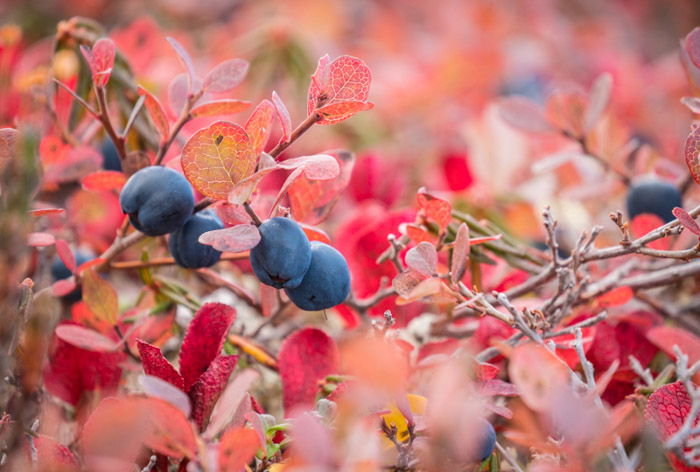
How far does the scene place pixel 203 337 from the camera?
17.2 inches

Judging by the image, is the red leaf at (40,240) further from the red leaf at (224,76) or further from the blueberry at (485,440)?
the blueberry at (485,440)

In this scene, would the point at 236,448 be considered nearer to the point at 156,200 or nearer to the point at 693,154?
the point at 156,200

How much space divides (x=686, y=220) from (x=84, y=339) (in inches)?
15.9

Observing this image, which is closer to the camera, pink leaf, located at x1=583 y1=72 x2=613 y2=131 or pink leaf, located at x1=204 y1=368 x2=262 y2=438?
pink leaf, located at x1=204 y1=368 x2=262 y2=438

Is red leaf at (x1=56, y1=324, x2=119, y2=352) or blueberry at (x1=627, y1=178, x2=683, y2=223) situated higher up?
blueberry at (x1=627, y1=178, x2=683, y2=223)

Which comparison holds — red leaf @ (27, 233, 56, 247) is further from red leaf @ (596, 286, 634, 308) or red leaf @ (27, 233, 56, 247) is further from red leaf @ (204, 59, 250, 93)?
red leaf @ (596, 286, 634, 308)

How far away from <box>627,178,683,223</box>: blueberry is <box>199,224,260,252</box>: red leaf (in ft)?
1.21

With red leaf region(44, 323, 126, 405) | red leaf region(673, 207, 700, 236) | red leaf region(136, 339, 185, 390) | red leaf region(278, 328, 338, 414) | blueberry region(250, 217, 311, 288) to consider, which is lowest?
red leaf region(44, 323, 126, 405)

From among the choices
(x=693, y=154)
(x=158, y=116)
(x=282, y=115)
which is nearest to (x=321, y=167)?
(x=282, y=115)

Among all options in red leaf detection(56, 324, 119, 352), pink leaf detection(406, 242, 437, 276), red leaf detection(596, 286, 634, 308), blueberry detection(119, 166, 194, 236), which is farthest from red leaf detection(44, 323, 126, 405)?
red leaf detection(596, 286, 634, 308)

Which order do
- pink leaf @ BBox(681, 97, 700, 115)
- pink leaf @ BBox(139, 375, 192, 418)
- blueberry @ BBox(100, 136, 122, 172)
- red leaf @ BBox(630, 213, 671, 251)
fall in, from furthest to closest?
blueberry @ BBox(100, 136, 122, 172), red leaf @ BBox(630, 213, 671, 251), pink leaf @ BBox(681, 97, 700, 115), pink leaf @ BBox(139, 375, 192, 418)

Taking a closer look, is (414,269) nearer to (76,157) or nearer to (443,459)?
(443,459)

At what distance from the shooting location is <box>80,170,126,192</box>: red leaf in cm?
48

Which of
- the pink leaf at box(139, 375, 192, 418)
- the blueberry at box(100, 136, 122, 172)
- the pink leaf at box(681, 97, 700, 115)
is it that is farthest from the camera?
the blueberry at box(100, 136, 122, 172)
